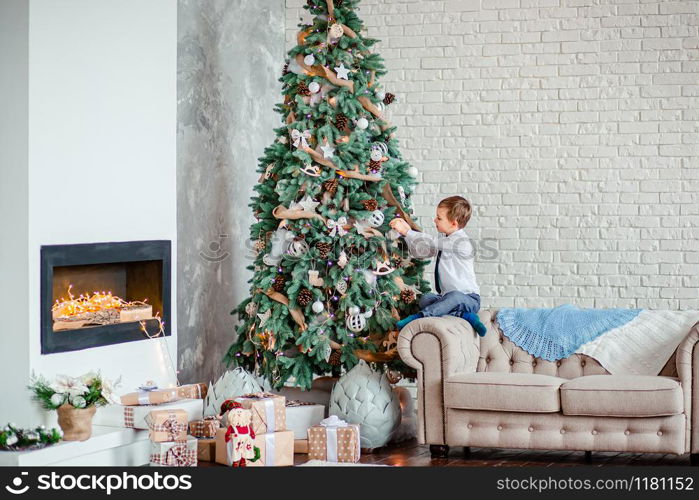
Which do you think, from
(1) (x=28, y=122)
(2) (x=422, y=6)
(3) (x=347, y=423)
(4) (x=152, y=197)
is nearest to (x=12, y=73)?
(1) (x=28, y=122)

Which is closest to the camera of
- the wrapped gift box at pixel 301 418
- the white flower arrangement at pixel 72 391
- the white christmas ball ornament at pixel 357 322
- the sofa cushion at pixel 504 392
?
the white flower arrangement at pixel 72 391

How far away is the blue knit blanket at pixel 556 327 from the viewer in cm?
511

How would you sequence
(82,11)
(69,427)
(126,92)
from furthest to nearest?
(126,92), (82,11), (69,427)

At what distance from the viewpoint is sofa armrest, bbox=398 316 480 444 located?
15.9 feet

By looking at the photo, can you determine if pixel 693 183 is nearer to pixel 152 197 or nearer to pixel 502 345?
pixel 502 345

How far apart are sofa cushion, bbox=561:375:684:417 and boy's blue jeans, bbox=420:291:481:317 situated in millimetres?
802

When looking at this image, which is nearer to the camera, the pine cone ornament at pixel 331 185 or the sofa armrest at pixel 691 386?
the sofa armrest at pixel 691 386

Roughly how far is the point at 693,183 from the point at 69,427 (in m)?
4.24

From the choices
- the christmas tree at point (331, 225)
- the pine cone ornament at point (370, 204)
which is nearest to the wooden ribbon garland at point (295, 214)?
the christmas tree at point (331, 225)

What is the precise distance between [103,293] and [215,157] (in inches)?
57.2

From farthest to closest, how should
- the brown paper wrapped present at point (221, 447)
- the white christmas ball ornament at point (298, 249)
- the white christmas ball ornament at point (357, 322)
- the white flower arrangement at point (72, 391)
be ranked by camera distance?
the white christmas ball ornament at point (298, 249)
the white christmas ball ornament at point (357, 322)
the brown paper wrapped present at point (221, 447)
the white flower arrangement at point (72, 391)

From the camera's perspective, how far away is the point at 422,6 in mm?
6922

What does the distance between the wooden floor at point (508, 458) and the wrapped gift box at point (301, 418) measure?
0.15 m

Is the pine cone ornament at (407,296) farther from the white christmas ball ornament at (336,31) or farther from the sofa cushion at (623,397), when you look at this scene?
the white christmas ball ornament at (336,31)
